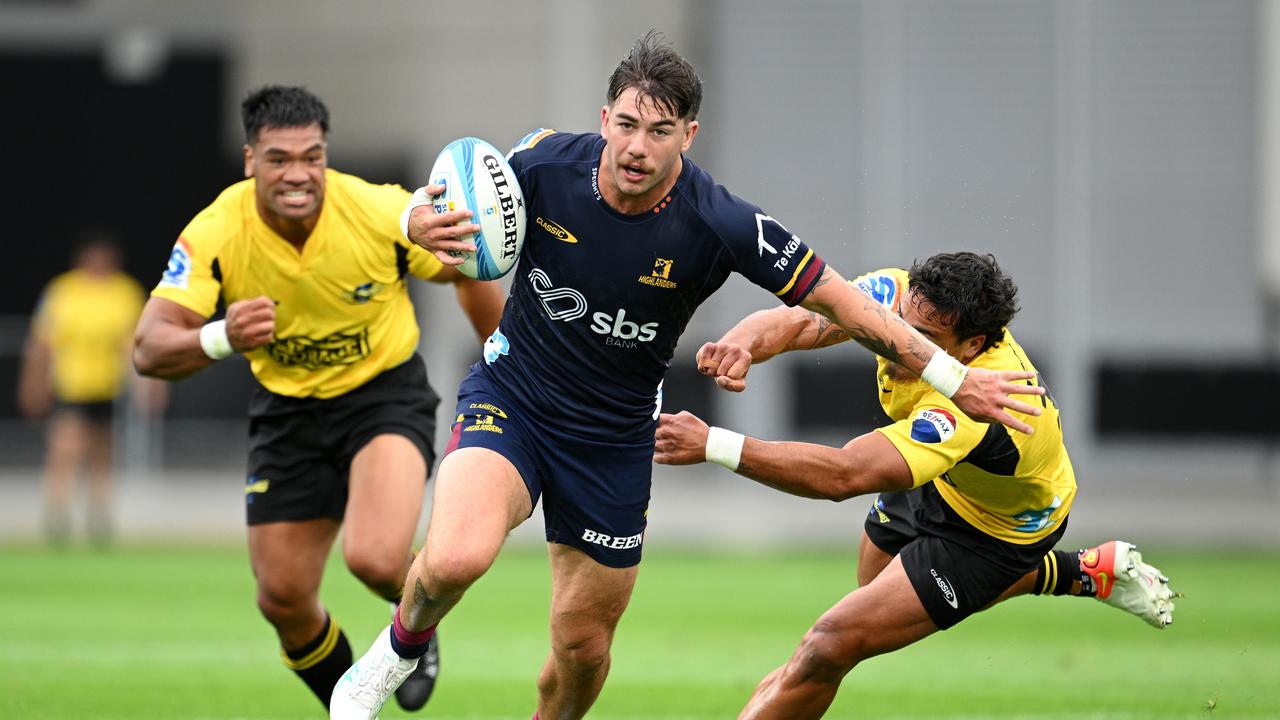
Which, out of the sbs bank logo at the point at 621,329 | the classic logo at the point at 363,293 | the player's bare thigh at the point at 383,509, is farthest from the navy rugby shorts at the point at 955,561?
the classic logo at the point at 363,293

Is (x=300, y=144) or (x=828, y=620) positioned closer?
(x=828, y=620)

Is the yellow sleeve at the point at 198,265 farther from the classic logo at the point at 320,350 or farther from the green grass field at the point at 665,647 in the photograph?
the green grass field at the point at 665,647

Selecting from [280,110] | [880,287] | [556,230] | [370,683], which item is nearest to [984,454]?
[880,287]

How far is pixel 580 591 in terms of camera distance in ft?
20.7

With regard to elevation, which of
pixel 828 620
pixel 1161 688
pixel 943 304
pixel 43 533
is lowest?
pixel 43 533

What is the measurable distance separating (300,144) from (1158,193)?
17.1m

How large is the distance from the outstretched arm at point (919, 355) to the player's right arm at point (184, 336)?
229 centimetres

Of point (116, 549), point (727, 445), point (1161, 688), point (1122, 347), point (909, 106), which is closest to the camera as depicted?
point (727, 445)

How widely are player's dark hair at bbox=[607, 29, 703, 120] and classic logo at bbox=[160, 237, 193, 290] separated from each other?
2264 mm

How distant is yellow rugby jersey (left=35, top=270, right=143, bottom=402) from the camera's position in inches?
624

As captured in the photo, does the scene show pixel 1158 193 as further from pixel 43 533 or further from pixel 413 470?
pixel 413 470

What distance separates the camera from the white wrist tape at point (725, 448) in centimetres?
609

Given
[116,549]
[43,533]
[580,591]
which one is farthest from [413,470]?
[43,533]

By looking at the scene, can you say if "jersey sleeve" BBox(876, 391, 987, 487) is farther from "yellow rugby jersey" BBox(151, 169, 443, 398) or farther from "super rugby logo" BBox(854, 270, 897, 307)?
"yellow rugby jersey" BBox(151, 169, 443, 398)
